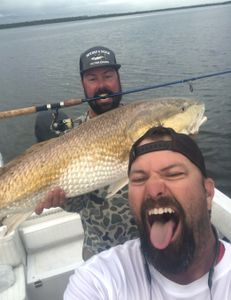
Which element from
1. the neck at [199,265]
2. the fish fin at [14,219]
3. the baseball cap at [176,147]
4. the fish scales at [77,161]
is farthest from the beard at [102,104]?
the neck at [199,265]

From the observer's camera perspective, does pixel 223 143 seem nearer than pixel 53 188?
No

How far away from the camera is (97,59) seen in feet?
11.5

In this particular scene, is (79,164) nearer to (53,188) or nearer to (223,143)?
(53,188)

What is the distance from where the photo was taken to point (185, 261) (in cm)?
204

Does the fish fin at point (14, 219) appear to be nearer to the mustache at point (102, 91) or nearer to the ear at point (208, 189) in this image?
the mustache at point (102, 91)

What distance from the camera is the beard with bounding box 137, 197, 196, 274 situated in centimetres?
204

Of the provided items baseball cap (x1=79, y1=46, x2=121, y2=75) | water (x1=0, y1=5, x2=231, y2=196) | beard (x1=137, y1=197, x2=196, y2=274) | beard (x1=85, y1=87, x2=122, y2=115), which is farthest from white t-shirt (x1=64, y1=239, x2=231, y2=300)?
water (x1=0, y1=5, x2=231, y2=196)

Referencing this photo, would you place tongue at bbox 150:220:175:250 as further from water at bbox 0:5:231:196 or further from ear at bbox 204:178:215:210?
water at bbox 0:5:231:196

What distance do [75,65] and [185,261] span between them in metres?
30.1

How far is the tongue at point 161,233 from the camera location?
6.87ft

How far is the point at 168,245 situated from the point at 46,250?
2.99 meters

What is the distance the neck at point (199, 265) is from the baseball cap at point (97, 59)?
1.90 meters

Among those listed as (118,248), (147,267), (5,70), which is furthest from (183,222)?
(5,70)

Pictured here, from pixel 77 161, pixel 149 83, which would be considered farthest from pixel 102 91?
pixel 149 83
